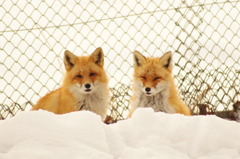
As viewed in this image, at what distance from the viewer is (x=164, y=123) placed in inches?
85.5

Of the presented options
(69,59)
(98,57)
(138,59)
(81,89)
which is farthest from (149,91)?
(69,59)

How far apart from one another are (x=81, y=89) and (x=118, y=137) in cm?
297

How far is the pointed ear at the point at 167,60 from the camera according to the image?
5.12 metres

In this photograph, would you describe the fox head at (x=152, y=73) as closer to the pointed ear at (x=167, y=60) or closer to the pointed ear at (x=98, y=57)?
the pointed ear at (x=167, y=60)

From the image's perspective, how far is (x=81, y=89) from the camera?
4.98 m

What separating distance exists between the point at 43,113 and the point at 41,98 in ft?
10.4

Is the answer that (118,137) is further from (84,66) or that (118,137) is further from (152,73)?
(84,66)

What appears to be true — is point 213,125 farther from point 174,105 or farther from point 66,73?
point 66,73

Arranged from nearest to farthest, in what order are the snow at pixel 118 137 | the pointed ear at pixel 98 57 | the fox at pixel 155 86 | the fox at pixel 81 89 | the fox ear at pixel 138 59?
the snow at pixel 118 137
the fox at pixel 155 86
the fox at pixel 81 89
the fox ear at pixel 138 59
the pointed ear at pixel 98 57

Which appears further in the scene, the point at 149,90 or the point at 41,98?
the point at 41,98

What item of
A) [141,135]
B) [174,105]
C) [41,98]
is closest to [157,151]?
[141,135]

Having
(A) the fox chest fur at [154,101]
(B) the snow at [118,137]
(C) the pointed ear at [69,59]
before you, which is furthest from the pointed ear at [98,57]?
(B) the snow at [118,137]

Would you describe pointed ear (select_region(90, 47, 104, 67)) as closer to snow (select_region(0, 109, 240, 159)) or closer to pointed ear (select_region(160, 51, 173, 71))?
pointed ear (select_region(160, 51, 173, 71))

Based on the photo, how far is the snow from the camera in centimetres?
181
